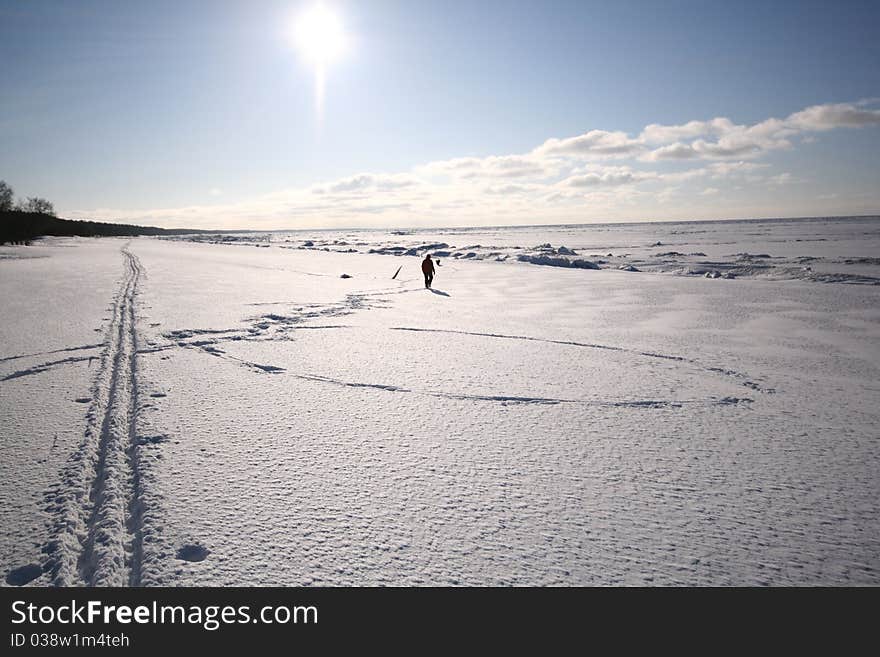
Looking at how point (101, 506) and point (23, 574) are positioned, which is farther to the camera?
point (101, 506)

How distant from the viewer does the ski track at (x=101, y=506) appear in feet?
5.87

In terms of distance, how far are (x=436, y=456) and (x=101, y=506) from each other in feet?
6.15

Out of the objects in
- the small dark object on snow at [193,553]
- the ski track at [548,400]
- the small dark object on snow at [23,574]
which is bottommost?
the small dark object on snow at [23,574]

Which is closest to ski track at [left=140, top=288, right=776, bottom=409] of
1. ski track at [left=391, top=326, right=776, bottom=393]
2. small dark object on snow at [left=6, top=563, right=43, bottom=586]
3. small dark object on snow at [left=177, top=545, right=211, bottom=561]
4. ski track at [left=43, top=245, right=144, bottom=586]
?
ski track at [left=391, top=326, right=776, bottom=393]

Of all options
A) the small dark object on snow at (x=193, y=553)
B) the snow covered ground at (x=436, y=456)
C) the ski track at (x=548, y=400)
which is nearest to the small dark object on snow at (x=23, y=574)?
the snow covered ground at (x=436, y=456)

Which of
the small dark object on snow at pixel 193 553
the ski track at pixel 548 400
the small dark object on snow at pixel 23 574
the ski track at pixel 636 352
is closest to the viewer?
the small dark object on snow at pixel 23 574

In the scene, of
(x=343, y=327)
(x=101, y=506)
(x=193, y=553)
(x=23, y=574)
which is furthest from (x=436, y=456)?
(x=343, y=327)

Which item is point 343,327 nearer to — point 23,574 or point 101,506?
point 101,506

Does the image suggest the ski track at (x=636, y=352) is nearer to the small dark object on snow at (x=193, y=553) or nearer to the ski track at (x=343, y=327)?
the ski track at (x=343, y=327)

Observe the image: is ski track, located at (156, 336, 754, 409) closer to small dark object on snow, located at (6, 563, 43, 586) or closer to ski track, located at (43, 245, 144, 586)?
ski track, located at (43, 245, 144, 586)

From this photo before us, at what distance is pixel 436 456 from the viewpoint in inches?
108

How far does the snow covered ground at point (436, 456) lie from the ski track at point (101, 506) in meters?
0.01

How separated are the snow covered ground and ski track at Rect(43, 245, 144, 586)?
0.04 ft
